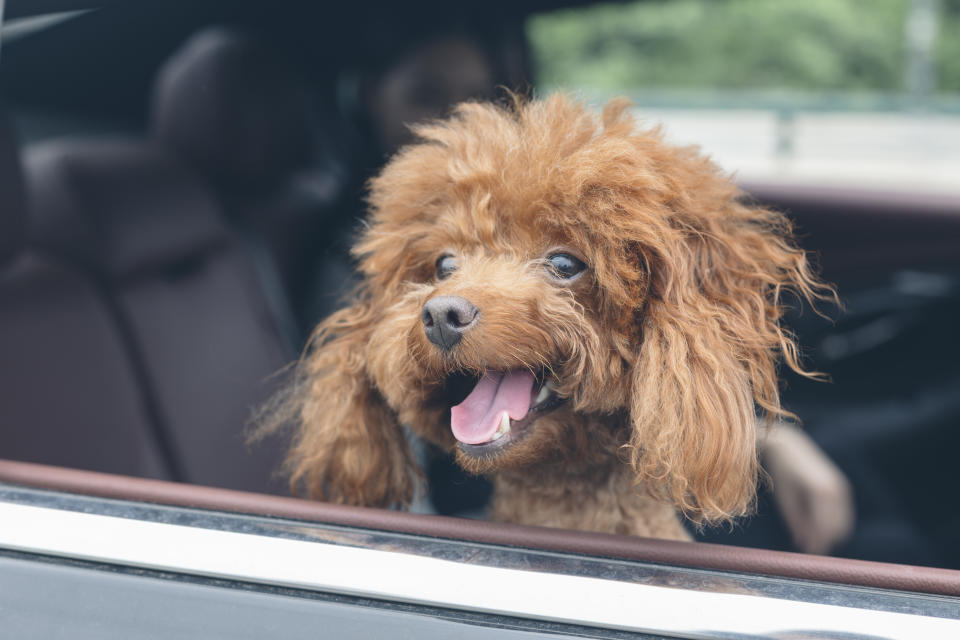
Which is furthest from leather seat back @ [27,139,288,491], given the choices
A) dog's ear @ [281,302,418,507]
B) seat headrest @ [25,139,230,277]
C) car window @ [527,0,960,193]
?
car window @ [527,0,960,193]

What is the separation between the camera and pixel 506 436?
1300mm

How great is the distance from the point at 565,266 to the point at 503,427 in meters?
0.26

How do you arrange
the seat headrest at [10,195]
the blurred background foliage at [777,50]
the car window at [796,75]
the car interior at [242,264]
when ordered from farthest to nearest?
1. the blurred background foliage at [777,50]
2. the car window at [796,75]
3. the car interior at [242,264]
4. the seat headrest at [10,195]

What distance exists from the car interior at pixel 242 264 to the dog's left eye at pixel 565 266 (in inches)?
15.3

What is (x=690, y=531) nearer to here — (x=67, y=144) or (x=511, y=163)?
(x=511, y=163)

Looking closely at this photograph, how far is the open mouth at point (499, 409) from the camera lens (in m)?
1.30

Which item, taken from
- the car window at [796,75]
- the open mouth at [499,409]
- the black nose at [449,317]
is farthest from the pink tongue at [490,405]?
the car window at [796,75]

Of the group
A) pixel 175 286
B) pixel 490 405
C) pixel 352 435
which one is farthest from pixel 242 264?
pixel 490 405

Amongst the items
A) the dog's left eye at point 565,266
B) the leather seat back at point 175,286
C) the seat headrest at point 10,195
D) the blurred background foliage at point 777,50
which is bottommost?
the blurred background foliage at point 777,50

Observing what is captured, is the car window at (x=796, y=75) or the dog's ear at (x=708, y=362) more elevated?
the dog's ear at (x=708, y=362)

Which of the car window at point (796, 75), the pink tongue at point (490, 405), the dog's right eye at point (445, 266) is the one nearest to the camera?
the pink tongue at point (490, 405)

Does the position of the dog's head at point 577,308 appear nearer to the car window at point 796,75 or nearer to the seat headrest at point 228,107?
the seat headrest at point 228,107

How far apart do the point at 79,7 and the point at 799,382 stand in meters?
2.35

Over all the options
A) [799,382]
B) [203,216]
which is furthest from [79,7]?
[799,382]
